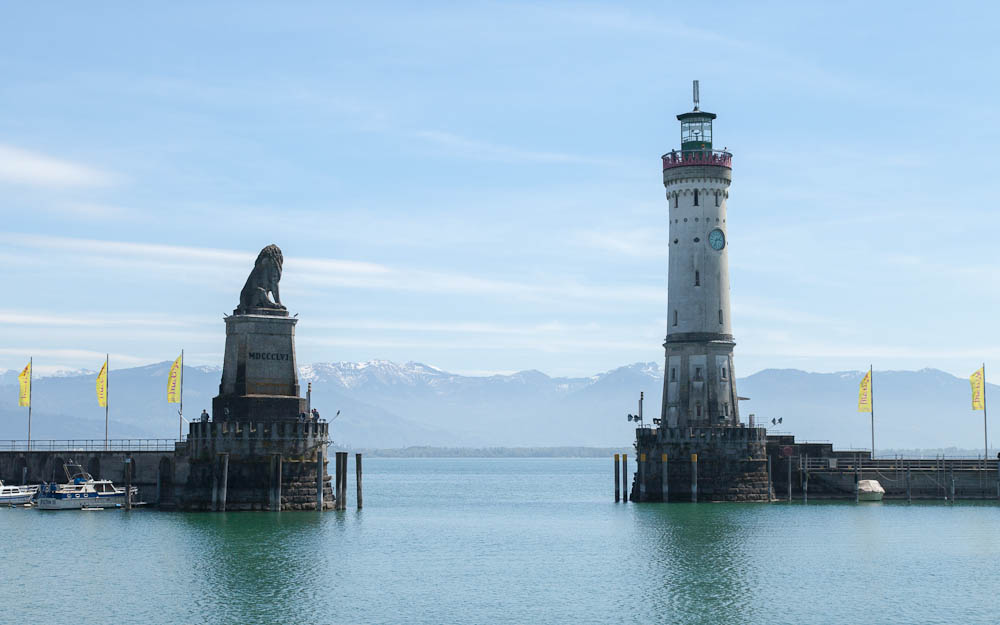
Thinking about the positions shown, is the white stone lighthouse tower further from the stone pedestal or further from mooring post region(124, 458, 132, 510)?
mooring post region(124, 458, 132, 510)

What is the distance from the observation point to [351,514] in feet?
341

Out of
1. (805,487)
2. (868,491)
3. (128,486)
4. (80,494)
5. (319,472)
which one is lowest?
(80,494)

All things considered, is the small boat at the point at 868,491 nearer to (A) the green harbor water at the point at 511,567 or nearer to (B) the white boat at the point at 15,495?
(A) the green harbor water at the point at 511,567

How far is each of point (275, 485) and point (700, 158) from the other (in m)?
44.0

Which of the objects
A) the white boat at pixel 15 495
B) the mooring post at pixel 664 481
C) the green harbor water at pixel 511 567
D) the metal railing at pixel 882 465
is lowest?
the green harbor water at pixel 511 567

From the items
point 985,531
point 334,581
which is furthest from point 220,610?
point 985,531

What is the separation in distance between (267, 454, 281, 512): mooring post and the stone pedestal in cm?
304

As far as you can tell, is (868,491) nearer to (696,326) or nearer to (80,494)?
(696,326)

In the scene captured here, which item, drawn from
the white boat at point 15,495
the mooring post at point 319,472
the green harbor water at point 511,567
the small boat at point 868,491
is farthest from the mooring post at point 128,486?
the small boat at point 868,491

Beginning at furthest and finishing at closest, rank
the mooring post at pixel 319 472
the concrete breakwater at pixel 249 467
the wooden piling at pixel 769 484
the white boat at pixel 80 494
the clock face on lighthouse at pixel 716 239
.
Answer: the clock face on lighthouse at pixel 716 239
the wooden piling at pixel 769 484
the white boat at pixel 80 494
the mooring post at pixel 319 472
the concrete breakwater at pixel 249 467

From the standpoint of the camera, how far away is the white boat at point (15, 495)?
9989 centimetres

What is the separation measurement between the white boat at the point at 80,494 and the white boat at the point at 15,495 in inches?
86.6

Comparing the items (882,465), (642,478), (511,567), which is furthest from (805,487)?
(511,567)

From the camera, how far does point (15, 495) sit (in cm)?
10000
